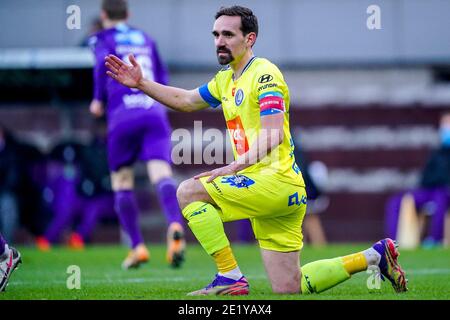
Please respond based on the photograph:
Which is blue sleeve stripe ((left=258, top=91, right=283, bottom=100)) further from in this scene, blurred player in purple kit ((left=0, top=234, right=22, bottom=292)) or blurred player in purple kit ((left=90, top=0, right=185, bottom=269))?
blurred player in purple kit ((left=90, top=0, right=185, bottom=269))

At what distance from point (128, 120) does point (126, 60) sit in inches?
26.5

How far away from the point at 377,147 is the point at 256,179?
12049 mm

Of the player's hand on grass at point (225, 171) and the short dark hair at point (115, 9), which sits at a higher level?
the short dark hair at point (115, 9)

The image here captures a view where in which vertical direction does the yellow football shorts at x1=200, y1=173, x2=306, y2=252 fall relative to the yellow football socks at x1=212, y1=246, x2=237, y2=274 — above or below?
above

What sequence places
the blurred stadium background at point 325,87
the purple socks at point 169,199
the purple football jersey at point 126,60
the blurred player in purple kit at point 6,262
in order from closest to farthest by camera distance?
the blurred player in purple kit at point 6,262
the purple socks at point 169,199
the purple football jersey at point 126,60
the blurred stadium background at point 325,87

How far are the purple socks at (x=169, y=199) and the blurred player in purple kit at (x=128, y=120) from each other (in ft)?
0.04

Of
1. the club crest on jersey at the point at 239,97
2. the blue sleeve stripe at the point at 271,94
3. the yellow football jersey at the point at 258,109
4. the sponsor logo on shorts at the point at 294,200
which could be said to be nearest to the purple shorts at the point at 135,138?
the yellow football jersey at the point at 258,109

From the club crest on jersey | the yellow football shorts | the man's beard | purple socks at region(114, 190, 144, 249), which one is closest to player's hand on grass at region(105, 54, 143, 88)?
the man's beard

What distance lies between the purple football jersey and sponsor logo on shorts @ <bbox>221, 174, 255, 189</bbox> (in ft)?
13.2

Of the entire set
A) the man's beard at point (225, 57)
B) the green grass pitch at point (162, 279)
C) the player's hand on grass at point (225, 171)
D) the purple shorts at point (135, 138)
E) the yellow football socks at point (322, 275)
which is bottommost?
the green grass pitch at point (162, 279)

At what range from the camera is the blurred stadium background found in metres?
18.2

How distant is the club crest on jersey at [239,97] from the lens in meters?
6.82

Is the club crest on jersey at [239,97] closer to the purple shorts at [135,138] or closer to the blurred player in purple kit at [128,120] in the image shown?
the blurred player in purple kit at [128,120]
